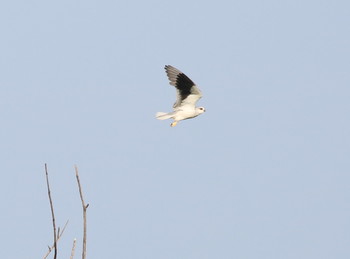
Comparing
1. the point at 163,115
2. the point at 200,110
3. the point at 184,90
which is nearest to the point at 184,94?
the point at 184,90

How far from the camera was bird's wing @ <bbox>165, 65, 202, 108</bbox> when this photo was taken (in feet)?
57.9

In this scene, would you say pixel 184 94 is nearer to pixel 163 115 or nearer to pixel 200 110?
pixel 200 110

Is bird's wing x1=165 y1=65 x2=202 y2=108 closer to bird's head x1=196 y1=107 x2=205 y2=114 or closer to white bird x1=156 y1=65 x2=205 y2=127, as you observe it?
white bird x1=156 y1=65 x2=205 y2=127

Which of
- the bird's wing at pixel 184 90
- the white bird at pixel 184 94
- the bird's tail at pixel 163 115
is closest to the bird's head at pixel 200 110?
the white bird at pixel 184 94

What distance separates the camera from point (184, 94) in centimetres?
1786

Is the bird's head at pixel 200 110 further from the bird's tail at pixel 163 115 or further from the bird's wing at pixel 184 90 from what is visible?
the bird's tail at pixel 163 115

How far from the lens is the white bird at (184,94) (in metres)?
17.4

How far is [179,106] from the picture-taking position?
17.8 m

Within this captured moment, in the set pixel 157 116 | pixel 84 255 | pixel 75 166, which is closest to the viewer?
pixel 84 255

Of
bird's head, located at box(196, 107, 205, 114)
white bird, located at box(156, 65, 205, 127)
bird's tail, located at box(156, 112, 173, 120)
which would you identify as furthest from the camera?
bird's head, located at box(196, 107, 205, 114)

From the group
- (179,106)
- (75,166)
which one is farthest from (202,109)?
(75,166)

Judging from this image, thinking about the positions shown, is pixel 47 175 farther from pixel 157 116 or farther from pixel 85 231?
pixel 157 116

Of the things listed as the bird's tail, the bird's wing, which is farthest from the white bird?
the bird's tail

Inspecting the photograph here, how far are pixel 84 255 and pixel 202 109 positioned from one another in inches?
517
